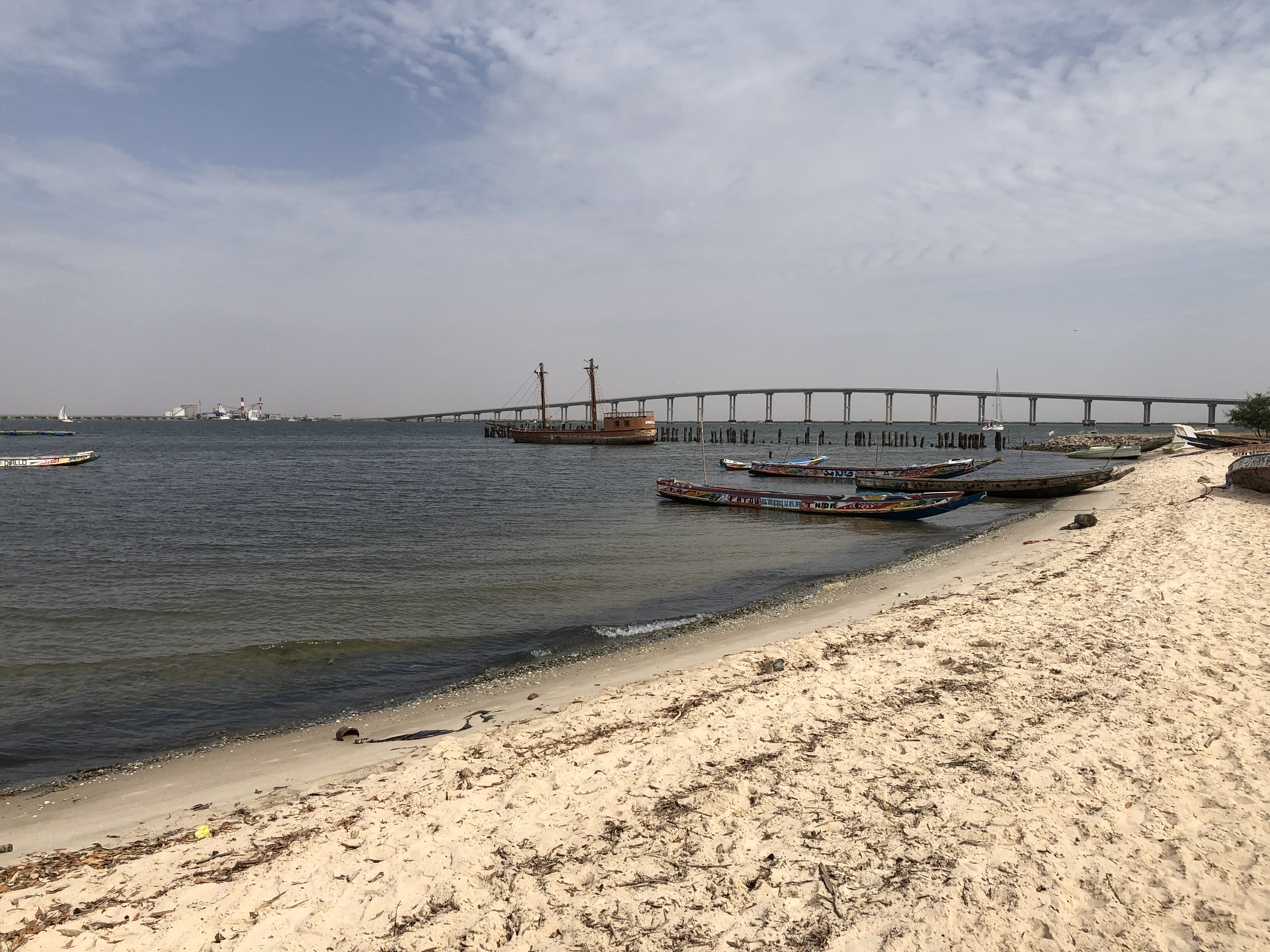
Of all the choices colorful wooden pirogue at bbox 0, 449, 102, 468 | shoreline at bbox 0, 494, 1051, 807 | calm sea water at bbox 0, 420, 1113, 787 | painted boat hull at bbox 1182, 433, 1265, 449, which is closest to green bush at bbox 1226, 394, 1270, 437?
painted boat hull at bbox 1182, 433, 1265, 449

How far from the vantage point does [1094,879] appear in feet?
13.8

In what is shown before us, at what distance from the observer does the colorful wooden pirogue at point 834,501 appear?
82.3 feet

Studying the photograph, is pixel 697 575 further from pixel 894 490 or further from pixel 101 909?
pixel 894 490

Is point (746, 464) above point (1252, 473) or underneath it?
underneath

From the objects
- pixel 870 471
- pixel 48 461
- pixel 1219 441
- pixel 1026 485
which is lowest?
pixel 1026 485

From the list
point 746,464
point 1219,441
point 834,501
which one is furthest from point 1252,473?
point 1219,441

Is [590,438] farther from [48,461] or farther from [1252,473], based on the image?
[1252,473]

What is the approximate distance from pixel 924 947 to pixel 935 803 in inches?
58.9

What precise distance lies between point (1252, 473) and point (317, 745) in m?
25.2

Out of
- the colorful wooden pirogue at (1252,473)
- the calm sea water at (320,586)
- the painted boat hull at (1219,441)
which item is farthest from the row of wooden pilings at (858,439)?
the calm sea water at (320,586)

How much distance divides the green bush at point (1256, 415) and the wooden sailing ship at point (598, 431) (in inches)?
2106

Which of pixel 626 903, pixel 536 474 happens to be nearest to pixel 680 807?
pixel 626 903

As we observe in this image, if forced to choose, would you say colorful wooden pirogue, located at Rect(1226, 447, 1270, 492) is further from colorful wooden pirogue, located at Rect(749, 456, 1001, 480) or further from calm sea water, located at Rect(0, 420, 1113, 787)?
colorful wooden pirogue, located at Rect(749, 456, 1001, 480)

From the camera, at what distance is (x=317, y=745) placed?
26.1ft
